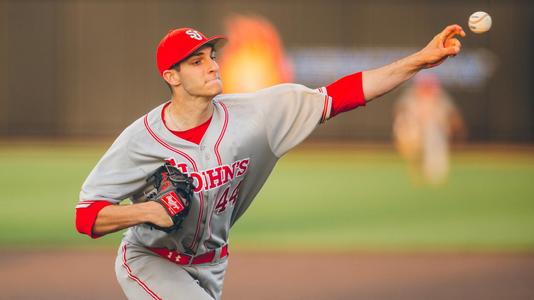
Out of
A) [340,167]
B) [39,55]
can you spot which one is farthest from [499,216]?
[39,55]

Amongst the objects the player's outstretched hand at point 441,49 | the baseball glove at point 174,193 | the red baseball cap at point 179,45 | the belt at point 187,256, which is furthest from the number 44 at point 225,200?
the player's outstretched hand at point 441,49

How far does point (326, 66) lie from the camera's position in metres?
28.5

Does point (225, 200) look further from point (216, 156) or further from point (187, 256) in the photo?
point (187, 256)

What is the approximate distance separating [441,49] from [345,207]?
1023 centimetres

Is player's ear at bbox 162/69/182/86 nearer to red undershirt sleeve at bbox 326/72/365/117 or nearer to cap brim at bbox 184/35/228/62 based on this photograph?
cap brim at bbox 184/35/228/62

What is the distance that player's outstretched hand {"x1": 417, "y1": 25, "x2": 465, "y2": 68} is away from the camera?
209 inches

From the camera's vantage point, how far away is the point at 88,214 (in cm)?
518

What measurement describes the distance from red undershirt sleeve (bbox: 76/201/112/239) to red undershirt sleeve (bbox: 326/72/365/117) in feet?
4.96

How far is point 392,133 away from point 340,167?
6.42 m

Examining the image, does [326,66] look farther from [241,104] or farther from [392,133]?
[241,104]

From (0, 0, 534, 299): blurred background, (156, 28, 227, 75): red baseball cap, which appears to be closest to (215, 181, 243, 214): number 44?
(156, 28, 227, 75): red baseball cap

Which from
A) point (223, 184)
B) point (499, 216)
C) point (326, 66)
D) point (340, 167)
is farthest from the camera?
point (326, 66)

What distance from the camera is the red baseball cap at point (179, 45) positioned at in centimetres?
542

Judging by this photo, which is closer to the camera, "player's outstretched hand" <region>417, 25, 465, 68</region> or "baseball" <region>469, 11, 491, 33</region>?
"player's outstretched hand" <region>417, 25, 465, 68</region>
